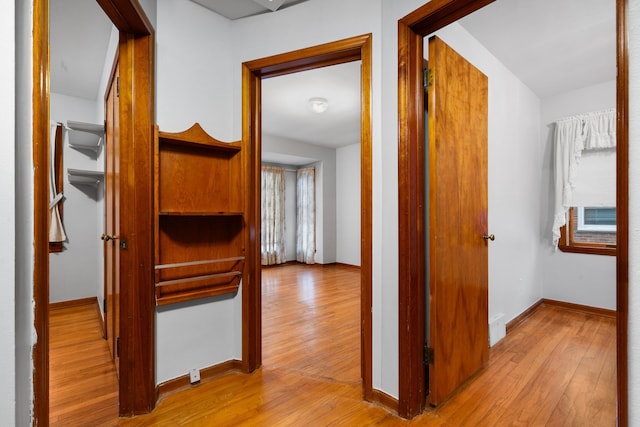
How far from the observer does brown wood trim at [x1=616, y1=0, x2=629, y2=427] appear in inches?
31.6

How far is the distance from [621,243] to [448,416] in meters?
1.31

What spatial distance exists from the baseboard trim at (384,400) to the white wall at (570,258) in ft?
9.98

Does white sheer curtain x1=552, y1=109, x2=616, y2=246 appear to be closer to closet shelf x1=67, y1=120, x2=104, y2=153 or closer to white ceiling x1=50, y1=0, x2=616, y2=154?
white ceiling x1=50, y1=0, x2=616, y2=154

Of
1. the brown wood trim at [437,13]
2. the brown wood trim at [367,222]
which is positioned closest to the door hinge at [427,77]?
the brown wood trim at [437,13]

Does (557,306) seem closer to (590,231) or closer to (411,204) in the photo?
(590,231)

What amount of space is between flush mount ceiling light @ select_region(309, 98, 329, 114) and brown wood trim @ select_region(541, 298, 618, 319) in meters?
3.59

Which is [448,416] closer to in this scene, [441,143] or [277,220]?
[441,143]

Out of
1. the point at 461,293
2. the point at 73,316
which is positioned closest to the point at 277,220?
the point at 73,316

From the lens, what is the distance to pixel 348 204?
263 inches

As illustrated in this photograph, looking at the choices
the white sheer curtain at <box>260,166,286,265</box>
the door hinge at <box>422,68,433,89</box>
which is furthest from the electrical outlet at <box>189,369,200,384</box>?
the white sheer curtain at <box>260,166,286,265</box>

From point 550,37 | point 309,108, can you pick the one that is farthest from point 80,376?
point 550,37

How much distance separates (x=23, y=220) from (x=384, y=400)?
1.78 meters

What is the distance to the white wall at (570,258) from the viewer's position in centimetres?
325

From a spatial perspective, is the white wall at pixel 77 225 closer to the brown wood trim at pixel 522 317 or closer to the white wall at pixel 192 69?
the white wall at pixel 192 69
